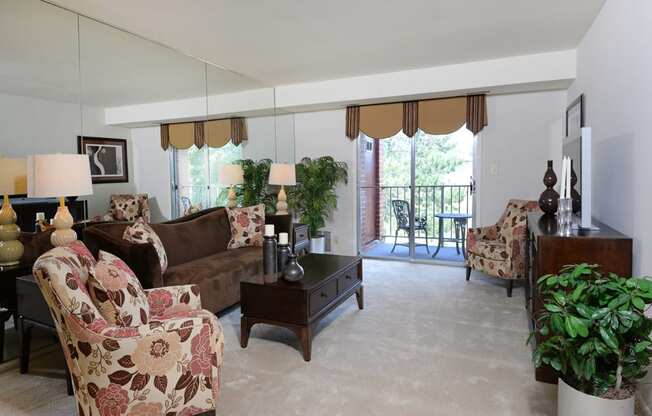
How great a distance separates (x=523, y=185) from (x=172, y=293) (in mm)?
4332

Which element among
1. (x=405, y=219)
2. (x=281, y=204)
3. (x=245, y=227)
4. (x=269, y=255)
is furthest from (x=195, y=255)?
(x=405, y=219)

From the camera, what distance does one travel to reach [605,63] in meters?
3.11

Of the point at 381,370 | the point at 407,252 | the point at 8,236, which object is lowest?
the point at 381,370

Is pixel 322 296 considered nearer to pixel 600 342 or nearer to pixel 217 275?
pixel 217 275

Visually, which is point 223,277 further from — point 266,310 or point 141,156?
point 141,156

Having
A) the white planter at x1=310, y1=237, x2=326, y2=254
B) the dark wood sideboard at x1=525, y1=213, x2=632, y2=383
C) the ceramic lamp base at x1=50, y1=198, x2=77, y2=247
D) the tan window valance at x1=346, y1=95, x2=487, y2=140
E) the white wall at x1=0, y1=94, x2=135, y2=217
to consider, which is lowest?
the white planter at x1=310, y1=237, x2=326, y2=254

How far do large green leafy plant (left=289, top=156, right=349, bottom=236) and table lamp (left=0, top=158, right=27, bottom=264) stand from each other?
3466mm

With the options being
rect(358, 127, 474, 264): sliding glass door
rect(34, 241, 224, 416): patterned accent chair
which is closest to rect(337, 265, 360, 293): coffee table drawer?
rect(34, 241, 224, 416): patterned accent chair

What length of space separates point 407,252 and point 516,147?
6.98ft

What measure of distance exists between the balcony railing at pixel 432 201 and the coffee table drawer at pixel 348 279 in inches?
101

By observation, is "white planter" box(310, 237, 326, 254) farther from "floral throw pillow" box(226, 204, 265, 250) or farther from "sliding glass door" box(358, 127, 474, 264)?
"floral throw pillow" box(226, 204, 265, 250)

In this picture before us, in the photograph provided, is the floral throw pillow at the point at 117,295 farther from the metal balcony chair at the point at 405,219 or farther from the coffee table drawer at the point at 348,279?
the metal balcony chair at the point at 405,219

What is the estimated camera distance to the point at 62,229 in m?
2.77

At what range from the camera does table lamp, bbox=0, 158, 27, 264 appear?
8.81 feet
